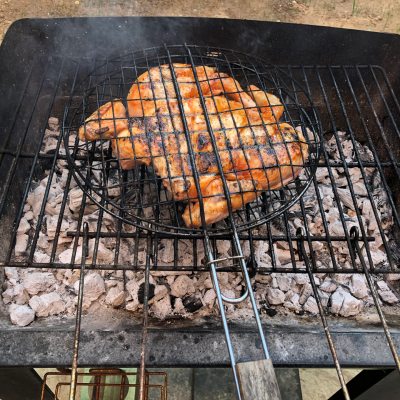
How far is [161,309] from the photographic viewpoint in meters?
2.92

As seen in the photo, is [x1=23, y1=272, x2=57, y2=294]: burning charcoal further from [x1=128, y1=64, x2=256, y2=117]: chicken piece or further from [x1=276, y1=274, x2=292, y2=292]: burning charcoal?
[x1=276, y1=274, x2=292, y2=292]: burning charcoal

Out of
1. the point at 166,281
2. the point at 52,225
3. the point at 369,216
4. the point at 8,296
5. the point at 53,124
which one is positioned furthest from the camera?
the point at 53,124

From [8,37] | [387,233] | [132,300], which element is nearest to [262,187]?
[132,300]

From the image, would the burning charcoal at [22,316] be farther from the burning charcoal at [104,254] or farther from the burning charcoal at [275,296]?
the burning charcoal at [275,296]

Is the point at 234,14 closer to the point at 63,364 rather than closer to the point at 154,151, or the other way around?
the point at 154,151

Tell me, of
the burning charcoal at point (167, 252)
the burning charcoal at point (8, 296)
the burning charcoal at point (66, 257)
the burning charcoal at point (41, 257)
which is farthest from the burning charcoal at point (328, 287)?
the burning charcoal at point (8, 296)

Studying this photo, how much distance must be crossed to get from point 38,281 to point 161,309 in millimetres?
1144

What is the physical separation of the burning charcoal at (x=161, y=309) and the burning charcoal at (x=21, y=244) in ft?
4.63

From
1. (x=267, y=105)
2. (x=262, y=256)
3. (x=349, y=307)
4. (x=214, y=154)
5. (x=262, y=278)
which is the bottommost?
(x=349, y=307)

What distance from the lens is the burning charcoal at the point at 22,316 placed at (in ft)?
8.80

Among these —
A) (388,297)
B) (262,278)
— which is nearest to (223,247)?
(262,278)

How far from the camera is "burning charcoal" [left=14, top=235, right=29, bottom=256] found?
3.17 meters

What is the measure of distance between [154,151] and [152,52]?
83.2 inches

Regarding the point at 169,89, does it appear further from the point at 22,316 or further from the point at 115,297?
the point at 22,316
